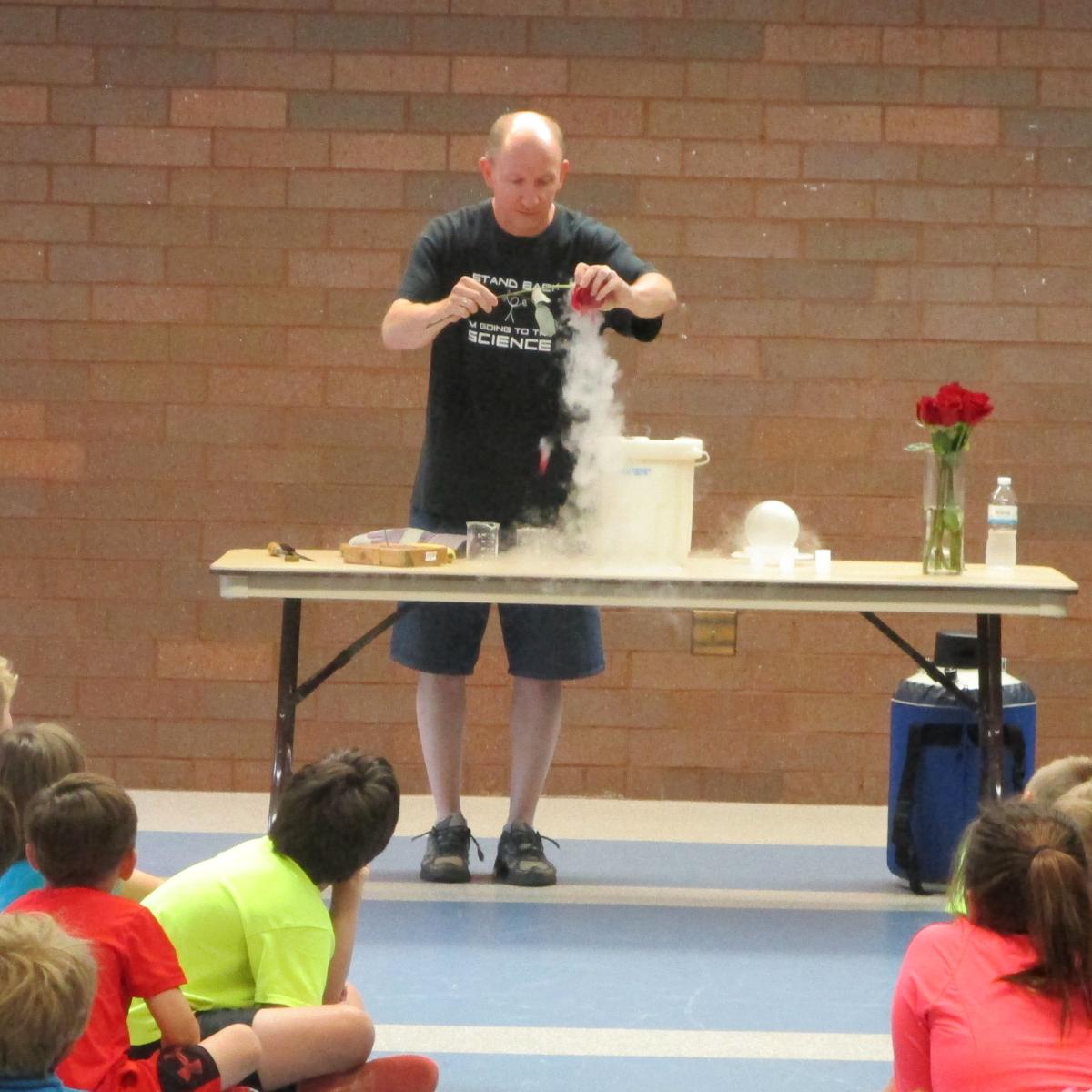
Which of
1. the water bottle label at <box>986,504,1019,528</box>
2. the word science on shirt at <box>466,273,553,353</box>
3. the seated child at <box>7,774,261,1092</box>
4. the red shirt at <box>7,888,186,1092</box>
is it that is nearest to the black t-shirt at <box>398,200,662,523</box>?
the word science on shirt at <box>466,273,553,353</box>

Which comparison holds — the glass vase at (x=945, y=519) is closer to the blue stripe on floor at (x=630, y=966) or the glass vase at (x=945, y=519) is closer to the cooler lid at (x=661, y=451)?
the cooler lid at (x=661, y=451)

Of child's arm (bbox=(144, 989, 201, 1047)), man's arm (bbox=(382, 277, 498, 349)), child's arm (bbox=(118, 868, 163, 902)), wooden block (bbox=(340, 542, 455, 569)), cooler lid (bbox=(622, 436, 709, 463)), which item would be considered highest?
man's arm (bbox=(382, 277, 498, 349))

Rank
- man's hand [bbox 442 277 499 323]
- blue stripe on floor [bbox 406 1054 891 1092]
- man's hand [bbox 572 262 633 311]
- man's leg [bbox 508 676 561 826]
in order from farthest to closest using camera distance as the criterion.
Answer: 1. man's leg [bbox 508 676 561 826]
2. man's hand [bbox 572 262 633 311]
3. man's hand [bbox 442 277 499 323]
4. blue stripe on floor [bbox 406 1054 891 1092]

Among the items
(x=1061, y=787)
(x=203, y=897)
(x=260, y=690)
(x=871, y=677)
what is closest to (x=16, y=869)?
(x=203, y=897)

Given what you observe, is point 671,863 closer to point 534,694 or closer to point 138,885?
Answer: point 534,694

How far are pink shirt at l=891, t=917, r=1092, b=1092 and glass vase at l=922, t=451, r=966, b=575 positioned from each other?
1.77 m

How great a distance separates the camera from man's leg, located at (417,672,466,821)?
398 centimetres

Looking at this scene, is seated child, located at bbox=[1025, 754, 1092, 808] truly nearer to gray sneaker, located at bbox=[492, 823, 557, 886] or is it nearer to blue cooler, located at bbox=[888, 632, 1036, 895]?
blue cooler, located at bbox=[888, 632, 1036, 895]

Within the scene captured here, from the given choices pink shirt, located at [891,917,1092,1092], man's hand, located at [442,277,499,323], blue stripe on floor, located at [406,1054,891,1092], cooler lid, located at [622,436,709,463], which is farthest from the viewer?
cooler lid, located at [622,436,709,463]

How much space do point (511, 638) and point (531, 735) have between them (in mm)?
231

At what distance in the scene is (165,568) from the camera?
5.04m

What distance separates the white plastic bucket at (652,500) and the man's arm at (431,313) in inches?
18.8

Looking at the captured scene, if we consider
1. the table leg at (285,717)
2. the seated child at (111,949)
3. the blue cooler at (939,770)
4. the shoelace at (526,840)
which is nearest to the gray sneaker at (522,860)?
the shoelace at (526,840)

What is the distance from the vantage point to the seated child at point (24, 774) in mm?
2332
